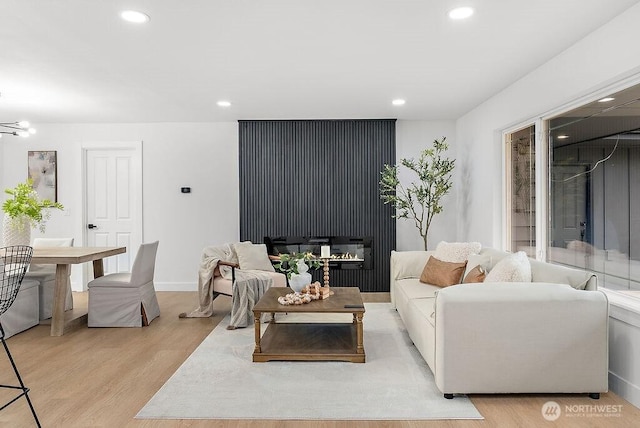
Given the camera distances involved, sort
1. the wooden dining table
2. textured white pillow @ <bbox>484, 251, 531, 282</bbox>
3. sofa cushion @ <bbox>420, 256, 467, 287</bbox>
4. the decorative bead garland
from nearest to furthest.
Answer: textured white pillow @ <bbox>484, 251, 531, 282</bbox> < the decorative bead garland < the wooden dining table < sofa cushion @ <bbox>420, 256, 467, 287</bbox>

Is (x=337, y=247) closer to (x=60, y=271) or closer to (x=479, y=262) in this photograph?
(x=479, y=262)

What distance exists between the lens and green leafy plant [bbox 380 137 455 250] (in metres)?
5.55

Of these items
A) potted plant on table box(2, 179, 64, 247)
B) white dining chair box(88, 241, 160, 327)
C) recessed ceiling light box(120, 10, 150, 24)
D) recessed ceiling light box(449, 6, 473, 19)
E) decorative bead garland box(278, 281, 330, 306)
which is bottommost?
white dining chair box(88, 241, 160, 327)

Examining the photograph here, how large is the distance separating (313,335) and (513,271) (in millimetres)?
1715

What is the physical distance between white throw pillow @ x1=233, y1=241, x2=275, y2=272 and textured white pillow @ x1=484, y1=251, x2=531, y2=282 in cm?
274

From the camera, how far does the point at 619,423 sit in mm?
2371

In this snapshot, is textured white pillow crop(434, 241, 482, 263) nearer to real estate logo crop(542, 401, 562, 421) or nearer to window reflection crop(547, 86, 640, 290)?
window reflection crop(547, 86, 640, 290)

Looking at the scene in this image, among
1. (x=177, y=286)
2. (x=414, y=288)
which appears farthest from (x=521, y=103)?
(x=177, y=286)

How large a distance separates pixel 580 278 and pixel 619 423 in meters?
0.84

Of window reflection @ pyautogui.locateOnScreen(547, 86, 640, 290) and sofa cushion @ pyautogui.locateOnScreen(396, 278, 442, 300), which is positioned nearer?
window reflection @ pyautogui.locateOnScreen(547, 86, 640, 290)

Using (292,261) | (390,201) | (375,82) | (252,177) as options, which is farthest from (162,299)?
(375,82)

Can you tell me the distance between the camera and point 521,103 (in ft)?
13.7

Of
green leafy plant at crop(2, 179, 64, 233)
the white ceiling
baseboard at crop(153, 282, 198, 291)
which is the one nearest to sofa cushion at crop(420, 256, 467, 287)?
the white ceiling

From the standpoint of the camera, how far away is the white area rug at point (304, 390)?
2.49 m
